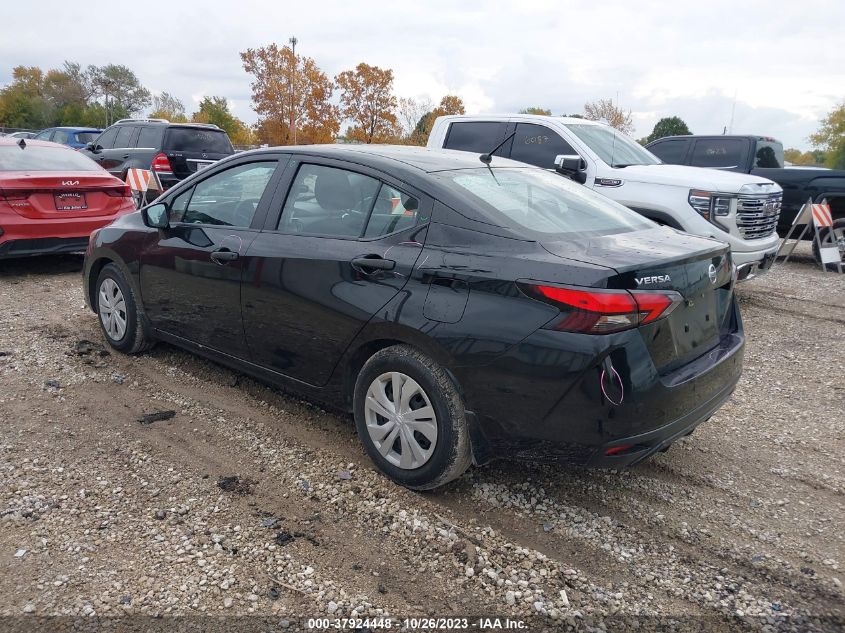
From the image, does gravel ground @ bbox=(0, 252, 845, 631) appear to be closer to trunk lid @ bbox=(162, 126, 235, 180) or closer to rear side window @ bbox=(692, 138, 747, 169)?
rear side window @ bbox=(692, 138, 747, 169)

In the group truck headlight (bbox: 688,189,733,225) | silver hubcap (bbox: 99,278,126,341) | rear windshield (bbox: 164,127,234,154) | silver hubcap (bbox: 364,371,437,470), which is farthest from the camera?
rear windshield (bbox: 164,127,234,154)

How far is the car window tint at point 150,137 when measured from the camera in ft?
42.2

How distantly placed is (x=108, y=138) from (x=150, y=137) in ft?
5.69

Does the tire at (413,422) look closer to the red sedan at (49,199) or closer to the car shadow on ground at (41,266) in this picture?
the red sedan at (49,199)

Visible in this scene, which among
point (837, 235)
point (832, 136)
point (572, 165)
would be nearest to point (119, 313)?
point (572, 165)

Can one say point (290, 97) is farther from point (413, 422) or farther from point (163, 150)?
point (413, 422)

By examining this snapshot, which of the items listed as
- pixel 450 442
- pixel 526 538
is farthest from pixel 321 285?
pixel 526 538

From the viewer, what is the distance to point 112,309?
5.28 metres

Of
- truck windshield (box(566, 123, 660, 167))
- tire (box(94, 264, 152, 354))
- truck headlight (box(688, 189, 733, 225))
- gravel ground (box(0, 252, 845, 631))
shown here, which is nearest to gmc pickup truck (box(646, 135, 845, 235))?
truck windshield (box(566, 123, 660, 167))

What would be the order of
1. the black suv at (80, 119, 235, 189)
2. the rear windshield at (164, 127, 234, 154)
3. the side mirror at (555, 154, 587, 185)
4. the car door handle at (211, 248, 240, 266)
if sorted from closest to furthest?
the car door handle at (211, 248, 240, 266) → the side mirror at (555, 154, 587, 185) → the black suv at (80, 119, 235, 189) → the rear windshield at (164, 127, 234, 154)

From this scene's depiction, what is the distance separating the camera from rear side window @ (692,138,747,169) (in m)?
10.9

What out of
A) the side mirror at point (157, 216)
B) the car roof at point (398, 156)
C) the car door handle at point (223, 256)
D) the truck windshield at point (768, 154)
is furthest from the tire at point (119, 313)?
the truck windshield at point (768, 154)

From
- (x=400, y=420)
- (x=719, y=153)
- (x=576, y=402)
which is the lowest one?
(x=400, y=420)

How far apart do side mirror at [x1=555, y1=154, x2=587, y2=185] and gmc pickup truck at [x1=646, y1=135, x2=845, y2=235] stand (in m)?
4.30
